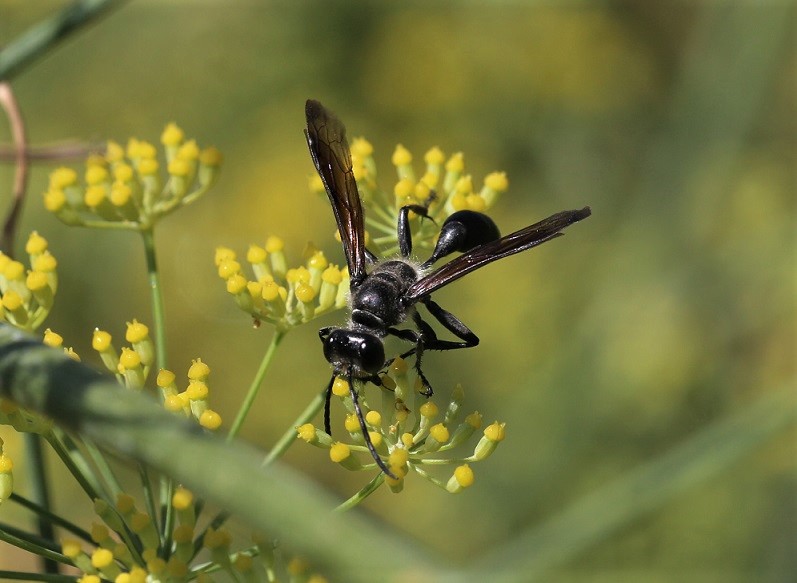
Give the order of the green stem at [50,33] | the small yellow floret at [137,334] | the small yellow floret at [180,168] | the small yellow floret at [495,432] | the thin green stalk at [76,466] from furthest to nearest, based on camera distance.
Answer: the small yellow floret at [180,168]
the green stem at [50,33]
the small yellow floret at [137,334]
the small yellow floret at [495,432]
the thin green stalk at [76,466]

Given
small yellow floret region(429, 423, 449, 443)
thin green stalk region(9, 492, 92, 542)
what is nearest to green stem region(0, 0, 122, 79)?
thin green stalk region(9, 492, 92, 542)

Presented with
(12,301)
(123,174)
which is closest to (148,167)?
(123,174)

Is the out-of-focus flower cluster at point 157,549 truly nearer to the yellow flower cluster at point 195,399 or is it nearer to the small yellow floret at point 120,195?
the yellow flower cluster at point 195,399

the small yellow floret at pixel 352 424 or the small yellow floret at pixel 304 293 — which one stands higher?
the small yellow floret at pixel 304 293

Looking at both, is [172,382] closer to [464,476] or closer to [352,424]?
[352,424]

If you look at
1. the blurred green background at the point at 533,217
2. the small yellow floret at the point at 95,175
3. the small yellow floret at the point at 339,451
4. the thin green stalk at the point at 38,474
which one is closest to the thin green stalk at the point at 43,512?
the thin green stalk at the point at 38,474

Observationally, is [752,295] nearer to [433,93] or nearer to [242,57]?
[433,93]

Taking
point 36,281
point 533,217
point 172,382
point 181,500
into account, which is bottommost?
point 181,500
